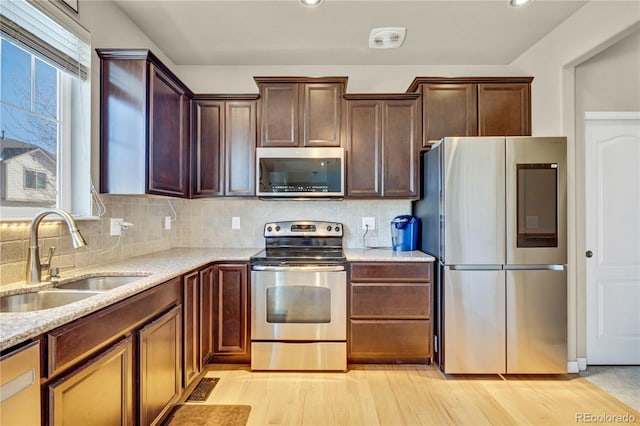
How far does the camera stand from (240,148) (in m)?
2.71

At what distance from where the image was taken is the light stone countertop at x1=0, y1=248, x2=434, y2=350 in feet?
3.01

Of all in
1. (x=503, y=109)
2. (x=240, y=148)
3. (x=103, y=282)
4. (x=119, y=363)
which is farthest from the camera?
(x=240, y=148)

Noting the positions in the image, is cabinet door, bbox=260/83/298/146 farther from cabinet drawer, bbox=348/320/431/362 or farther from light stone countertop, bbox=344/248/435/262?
cabinet drawer, bbox=348/320/431/362

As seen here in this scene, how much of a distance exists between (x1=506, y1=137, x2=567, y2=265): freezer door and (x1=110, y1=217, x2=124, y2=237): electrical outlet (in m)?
2.76

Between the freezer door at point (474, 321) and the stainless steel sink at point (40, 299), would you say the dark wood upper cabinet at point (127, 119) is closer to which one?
the stainless steel sink at point (40, 299)

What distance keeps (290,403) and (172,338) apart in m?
0.87

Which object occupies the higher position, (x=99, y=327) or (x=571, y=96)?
(x=571, y=96)

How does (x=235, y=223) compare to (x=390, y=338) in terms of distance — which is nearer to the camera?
(x=390, y=338)

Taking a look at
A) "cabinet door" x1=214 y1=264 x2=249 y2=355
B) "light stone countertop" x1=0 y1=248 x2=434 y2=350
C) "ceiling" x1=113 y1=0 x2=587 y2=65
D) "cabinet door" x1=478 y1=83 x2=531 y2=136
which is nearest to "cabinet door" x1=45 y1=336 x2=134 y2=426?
"light stone countertop" x1=0 y1=248 x2=434 y2=350

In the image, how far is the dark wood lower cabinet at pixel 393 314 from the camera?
2.37 m

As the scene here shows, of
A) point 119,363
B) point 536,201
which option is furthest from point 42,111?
point 536,201

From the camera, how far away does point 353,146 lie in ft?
8.82

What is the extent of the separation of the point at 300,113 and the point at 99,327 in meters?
2.09

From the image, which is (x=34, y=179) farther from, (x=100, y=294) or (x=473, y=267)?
(x=473, y=267)
